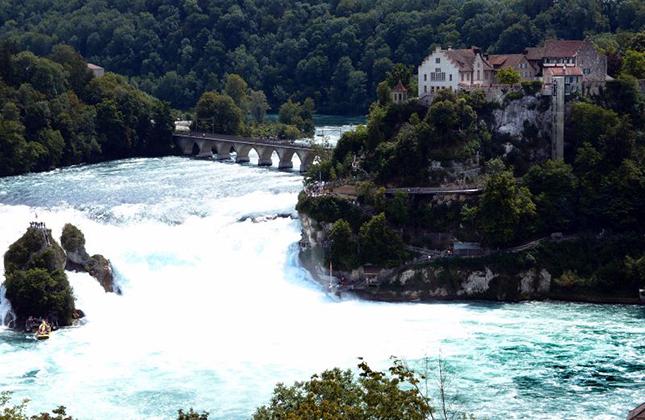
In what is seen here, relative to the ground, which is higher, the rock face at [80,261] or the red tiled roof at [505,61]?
the red tiled roof at [505,61]

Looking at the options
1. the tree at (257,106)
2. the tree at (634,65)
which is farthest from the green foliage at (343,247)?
the tree at (257,106)

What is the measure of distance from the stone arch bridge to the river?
15.8 meters

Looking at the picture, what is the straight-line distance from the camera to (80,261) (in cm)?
7381

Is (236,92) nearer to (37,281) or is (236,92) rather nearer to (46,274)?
(46,274)

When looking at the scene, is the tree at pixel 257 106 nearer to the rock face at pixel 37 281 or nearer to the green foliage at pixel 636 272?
the rock face at pixel 37 281

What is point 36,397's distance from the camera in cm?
5609

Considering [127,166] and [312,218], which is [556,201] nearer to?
[312,218]

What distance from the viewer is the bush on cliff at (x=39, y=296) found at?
67.2 meters

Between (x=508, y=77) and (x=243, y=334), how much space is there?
100ft

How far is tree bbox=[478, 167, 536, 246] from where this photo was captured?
Answer: 74062 millimetres

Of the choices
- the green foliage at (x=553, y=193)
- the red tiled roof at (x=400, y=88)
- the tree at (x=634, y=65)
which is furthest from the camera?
the red tiled roof at (x=400, y=88)

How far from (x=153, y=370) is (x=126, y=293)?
1498 cm

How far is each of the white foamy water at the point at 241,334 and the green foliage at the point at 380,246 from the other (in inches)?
145

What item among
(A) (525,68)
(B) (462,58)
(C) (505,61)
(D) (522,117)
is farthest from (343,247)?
(A) (525,68)
